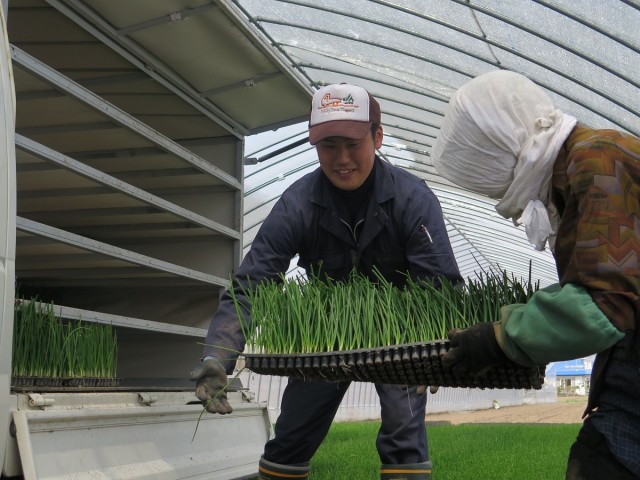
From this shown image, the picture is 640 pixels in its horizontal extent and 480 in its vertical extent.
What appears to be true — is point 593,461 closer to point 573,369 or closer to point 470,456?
point 470,456

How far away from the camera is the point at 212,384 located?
2861 mm

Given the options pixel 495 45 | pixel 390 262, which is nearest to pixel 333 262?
pixel 390 262

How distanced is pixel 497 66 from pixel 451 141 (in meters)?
8.34

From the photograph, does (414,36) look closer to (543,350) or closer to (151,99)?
(151,99)

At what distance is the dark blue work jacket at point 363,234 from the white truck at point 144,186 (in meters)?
0.89

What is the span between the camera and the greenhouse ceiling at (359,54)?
17.4 ft

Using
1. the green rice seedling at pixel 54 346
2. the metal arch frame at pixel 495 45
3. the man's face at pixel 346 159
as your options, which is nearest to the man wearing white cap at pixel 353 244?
the man's face at pixel 346 159

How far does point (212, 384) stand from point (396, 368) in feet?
2.30

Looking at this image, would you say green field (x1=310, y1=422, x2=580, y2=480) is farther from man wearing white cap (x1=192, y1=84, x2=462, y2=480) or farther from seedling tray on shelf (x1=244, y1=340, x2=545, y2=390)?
seedling tray on shelf (x1=244, y1=340, x2=545, y2=390)

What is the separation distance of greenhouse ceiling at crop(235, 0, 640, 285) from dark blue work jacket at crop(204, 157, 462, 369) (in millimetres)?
3988

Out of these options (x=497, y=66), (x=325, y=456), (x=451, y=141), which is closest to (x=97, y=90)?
(x=325, y=456)

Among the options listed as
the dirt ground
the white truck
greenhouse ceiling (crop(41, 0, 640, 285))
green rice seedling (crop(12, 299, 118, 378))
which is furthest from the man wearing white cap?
the dirt ground

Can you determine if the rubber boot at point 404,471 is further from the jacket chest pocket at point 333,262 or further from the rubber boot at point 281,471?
the jacket chest pocket at point 333,262

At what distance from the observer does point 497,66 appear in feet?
34.0
